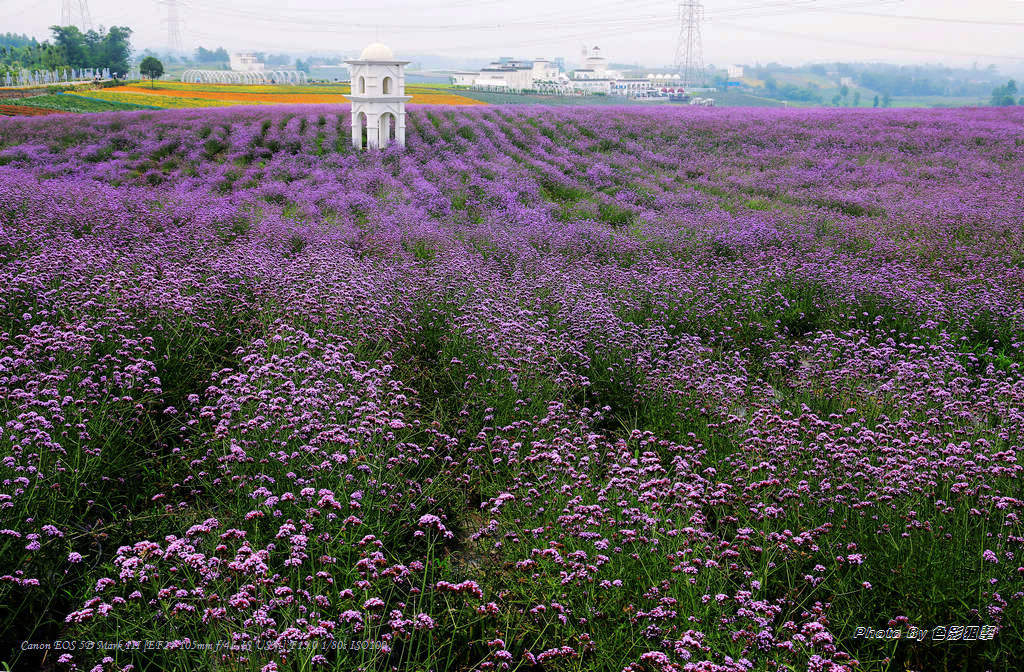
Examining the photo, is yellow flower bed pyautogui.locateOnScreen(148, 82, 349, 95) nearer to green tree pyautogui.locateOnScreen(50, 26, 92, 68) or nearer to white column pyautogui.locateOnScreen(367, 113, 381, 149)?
green tree pyautogui.locateOnScreen(50, 26, 92, 68)

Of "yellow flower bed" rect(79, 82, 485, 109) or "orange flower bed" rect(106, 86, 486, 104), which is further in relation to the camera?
"orange flower bed" rect(106, 86, 486, 104)

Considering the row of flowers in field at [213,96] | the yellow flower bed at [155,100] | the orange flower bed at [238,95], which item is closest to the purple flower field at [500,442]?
the yellow flower bed at [155,100]

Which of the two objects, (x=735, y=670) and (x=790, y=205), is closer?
(x=735, y=670)

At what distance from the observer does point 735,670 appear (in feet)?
8.05

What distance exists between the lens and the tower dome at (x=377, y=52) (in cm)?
1798

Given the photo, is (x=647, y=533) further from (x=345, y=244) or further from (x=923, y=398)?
(x=345, y=244)

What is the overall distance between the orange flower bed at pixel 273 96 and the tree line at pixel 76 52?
11.3 feet

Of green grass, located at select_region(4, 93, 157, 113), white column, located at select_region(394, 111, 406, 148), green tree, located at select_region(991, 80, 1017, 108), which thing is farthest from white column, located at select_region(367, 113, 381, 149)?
green tree, located at select_region(991, 80, 1017, 108)

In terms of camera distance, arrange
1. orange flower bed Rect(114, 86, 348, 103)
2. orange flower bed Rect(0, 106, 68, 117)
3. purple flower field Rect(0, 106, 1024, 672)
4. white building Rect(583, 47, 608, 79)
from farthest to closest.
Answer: white building Rect(583, 47, 608, 79)
orange flower bed Rect(114, 86, 348, 103)
orange flower bed Rect(0, 106, 68, 117)
purple flower field Rect(0, 106, 1024, 672)

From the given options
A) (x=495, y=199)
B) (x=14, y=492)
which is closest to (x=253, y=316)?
(x=14, y=492)

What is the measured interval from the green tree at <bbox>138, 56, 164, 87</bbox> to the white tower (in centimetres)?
2779

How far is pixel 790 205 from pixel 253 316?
40.5 ft

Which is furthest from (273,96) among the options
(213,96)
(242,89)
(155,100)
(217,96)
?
(155,100)

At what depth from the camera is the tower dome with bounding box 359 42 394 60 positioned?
18.0m
